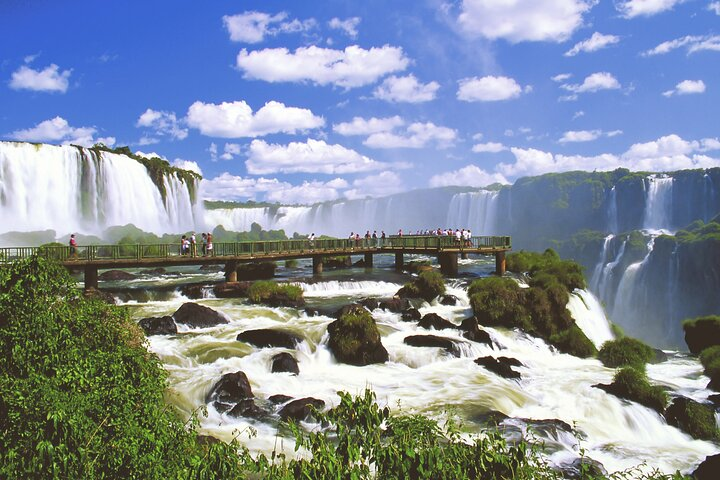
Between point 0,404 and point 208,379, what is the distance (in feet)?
30.7

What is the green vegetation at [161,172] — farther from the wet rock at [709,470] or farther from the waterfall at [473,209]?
the wet rock at [709,470]

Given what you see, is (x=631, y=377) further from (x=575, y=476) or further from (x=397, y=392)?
(x=397, y=392)

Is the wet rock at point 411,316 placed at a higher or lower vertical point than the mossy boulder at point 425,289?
lower

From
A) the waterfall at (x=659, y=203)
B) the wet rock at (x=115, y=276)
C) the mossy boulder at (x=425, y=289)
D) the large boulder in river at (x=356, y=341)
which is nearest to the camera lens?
the large boulder in river at (x=356, y=341)

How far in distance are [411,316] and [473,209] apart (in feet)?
261

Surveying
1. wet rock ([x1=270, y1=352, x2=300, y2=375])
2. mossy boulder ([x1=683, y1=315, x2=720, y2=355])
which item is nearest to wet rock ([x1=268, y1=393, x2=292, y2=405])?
wet rock ([x1=270, y1=352, x2=300, y2=375])

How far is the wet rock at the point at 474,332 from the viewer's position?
2121 cm

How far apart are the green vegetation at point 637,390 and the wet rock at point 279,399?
33.9 feet

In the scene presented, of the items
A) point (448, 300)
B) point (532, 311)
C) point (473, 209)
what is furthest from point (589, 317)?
point (473, 209)

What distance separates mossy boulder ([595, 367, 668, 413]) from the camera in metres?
15.4

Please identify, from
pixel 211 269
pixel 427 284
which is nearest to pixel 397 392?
pixel 427 284

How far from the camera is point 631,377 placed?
52.3ft

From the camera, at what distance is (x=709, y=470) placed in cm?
1079

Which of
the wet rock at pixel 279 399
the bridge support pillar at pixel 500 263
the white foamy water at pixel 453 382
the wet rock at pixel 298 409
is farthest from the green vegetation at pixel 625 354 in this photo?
the bridge support pillar at pixel 500 263
